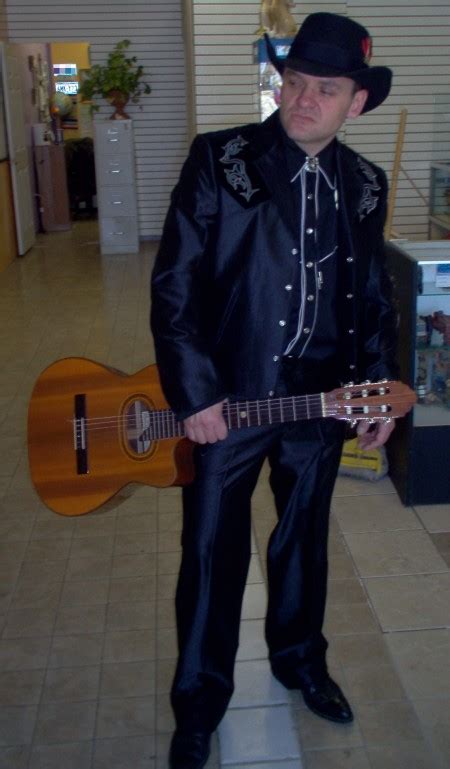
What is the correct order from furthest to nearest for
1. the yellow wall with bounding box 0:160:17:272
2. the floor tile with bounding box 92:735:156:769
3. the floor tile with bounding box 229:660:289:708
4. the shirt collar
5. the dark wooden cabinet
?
the dark wooden cabinet, the yellow wall with bounding box 0:160:17:272, the floor tile with bounding box 229:660:289:708, the floor tile with bounding box 92:735:156:769, the shirt collar

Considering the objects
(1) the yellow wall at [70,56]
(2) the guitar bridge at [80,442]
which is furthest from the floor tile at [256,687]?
(1) the yellow wall at [70,56]

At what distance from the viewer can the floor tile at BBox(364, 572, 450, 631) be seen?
2838 millimetres

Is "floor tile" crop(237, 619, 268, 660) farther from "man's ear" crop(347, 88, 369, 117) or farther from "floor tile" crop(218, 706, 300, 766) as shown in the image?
"man's ear" crop(347, 88, 369, 117)

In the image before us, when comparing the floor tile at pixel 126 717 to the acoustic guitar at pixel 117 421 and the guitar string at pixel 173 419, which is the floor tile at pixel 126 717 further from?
the guitar string at pixel 173 419

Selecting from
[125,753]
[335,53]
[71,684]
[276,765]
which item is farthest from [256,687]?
[335,53]

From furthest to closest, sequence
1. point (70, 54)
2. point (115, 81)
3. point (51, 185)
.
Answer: point (70, 54) → point (51, 185) → point (115, 81)

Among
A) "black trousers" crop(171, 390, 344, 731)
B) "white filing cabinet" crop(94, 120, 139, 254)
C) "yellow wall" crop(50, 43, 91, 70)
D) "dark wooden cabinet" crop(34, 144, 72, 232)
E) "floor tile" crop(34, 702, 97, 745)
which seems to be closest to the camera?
"black trousers" crop(171, 390, 344, 731)

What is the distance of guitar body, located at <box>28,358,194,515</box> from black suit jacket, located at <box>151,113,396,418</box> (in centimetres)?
28

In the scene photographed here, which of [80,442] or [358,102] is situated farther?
[80,442]

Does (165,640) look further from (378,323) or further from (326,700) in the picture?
(378,323)

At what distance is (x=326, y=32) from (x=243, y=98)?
5523mm

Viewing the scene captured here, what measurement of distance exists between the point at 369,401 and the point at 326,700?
857mm

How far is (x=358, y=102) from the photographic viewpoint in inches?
80.2

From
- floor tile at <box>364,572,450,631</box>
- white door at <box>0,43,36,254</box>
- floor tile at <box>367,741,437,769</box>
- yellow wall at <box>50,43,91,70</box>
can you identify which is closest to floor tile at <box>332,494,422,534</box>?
floor tile at <box>364,572,450,631</box>
